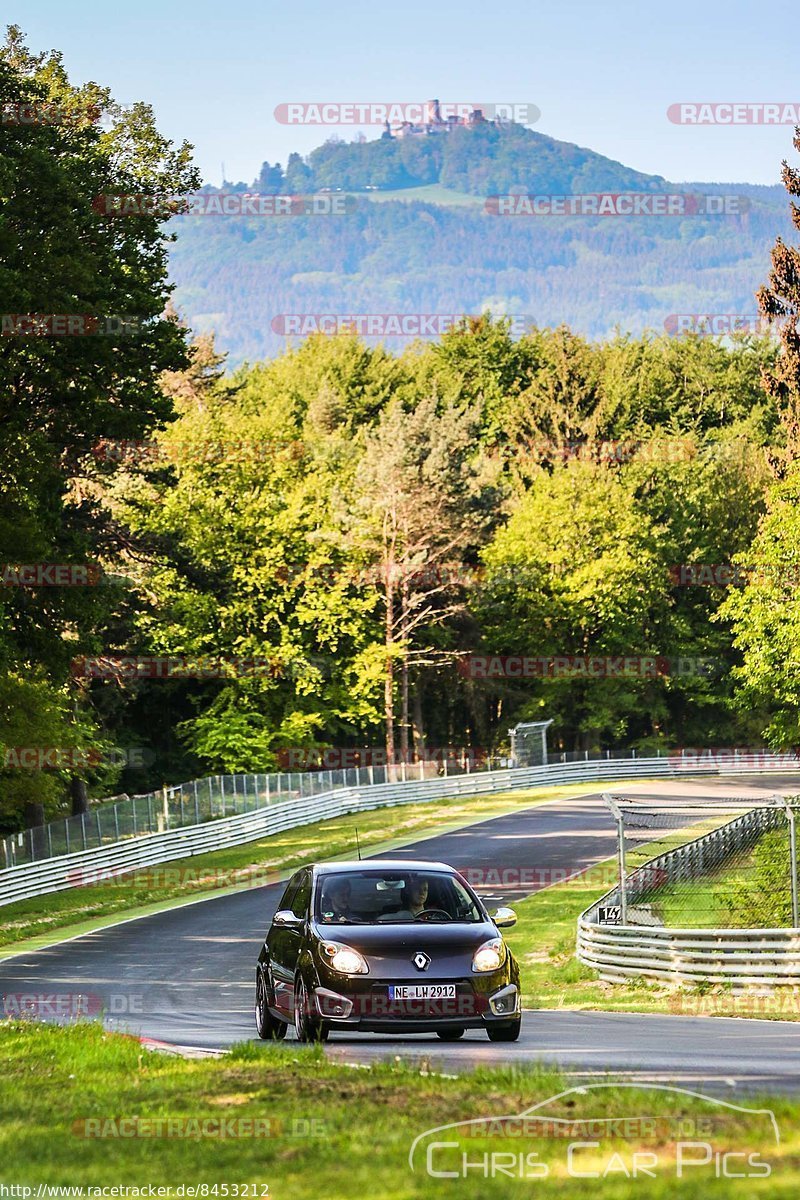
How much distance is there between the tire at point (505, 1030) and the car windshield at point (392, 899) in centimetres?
93

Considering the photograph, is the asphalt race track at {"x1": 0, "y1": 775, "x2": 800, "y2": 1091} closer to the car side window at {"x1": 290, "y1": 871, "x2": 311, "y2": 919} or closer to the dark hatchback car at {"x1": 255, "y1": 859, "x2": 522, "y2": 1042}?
the dark hatchback car at {"x1": 255, "y1": 859, "x2": 522, "y2": 1042}

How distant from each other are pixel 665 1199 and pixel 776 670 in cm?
4944

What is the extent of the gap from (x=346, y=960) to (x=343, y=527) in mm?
62242

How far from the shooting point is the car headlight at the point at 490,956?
13594mm

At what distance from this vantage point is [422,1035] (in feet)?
51.0

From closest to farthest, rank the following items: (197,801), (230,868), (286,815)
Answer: (230,868) → (197,801) → (286,815)

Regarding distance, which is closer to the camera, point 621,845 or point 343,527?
point 621,845

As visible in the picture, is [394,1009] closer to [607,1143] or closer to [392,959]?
[392,959]

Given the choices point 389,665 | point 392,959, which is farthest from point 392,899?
point 389,665

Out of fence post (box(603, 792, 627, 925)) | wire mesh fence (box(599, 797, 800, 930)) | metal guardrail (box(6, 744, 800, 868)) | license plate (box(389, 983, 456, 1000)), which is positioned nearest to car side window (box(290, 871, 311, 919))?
license plate (box(389, 983, 456, 1000))

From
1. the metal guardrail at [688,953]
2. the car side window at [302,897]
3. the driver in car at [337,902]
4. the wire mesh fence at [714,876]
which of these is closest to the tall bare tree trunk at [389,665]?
the wire mesh fence at [714,876]

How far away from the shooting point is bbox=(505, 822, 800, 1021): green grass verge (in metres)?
19.2

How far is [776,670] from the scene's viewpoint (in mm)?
54062

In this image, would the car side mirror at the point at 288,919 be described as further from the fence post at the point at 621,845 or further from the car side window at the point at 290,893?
the fence post at the point at 621,845
